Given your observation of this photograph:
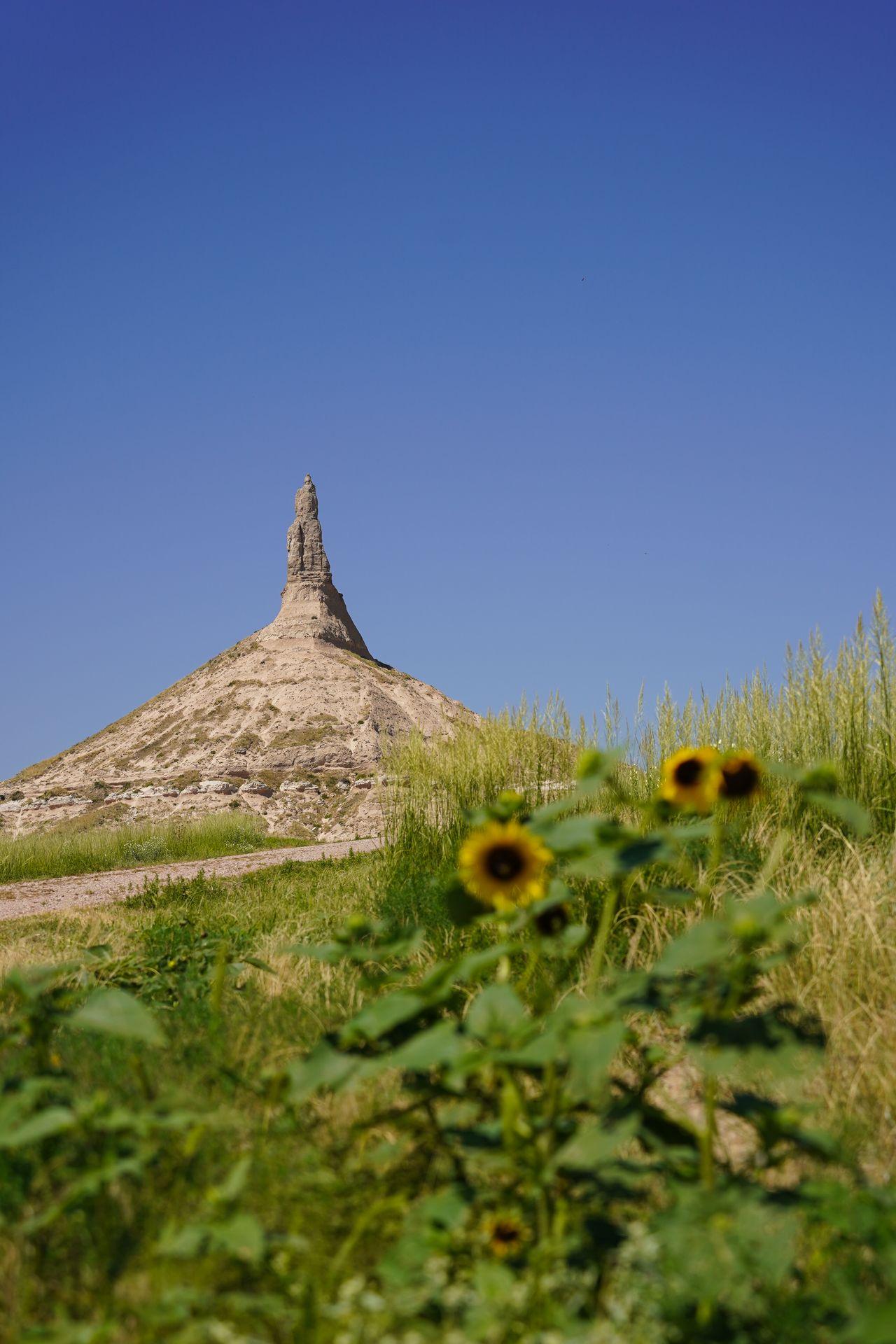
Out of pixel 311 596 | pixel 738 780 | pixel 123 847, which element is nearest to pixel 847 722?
pixel 738 780

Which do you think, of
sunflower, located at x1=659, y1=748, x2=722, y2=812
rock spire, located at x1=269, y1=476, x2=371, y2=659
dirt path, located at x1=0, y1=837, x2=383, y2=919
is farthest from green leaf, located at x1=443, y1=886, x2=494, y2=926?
rock spire, located at x1=269, y1=476, x2=371, y2=659

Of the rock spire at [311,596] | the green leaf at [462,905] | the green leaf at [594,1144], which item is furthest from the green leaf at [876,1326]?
the rock spire at [311,596]

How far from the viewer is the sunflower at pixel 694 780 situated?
191 centimetres

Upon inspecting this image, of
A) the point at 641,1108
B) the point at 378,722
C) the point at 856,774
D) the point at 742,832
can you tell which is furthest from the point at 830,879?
the point at 378,722

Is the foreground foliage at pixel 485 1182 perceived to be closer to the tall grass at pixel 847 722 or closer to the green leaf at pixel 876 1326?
the green leaf at pixel 876 1326

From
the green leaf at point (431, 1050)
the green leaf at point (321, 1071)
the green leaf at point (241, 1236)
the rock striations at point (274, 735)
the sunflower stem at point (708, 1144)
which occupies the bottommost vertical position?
the green leaf at point (241, 1236)

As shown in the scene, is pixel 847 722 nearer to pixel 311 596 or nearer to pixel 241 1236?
pixel 241 1236

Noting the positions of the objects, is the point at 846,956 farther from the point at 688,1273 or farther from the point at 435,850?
the point at 435,850

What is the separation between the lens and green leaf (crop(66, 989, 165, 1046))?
1.74m

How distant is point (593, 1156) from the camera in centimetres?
151

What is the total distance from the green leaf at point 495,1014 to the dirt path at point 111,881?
740cm

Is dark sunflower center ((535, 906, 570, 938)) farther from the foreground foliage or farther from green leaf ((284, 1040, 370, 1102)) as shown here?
green leaf ((284, 1040, 370, 1102))

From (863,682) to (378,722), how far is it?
39580 mm

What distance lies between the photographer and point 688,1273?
1429 mm
